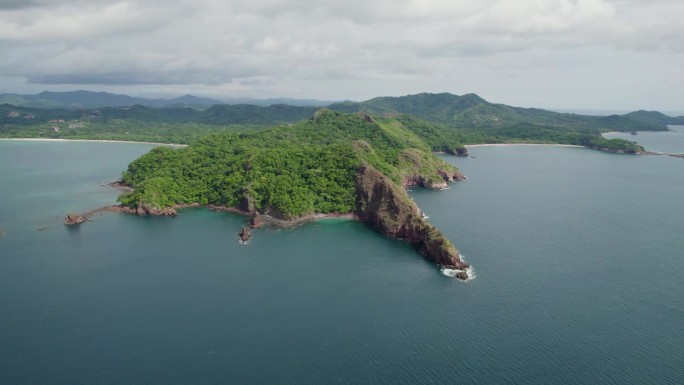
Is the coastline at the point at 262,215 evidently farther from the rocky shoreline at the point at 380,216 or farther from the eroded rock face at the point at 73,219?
the eroded rock face at the point at 73,219

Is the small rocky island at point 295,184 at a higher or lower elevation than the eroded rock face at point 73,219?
higher

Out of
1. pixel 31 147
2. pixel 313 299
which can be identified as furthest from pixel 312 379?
pixel 31 147

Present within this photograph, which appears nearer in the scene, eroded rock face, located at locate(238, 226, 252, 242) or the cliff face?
the cliff face

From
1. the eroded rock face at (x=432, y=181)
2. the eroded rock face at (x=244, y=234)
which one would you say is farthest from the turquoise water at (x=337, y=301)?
the eroded rock face at (x=432, y=181)

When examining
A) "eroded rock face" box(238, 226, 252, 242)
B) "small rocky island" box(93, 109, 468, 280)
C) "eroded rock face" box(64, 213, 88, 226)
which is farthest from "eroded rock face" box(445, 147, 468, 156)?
"eroded rock face" box(64, 213, 88, 226)

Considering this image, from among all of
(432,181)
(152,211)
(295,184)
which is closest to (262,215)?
(295,184)

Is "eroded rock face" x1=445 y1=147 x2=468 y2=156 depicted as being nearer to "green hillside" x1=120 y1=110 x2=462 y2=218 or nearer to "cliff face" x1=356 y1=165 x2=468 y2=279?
"green hillside" x1=120 y1=110 x2=462 y2=218

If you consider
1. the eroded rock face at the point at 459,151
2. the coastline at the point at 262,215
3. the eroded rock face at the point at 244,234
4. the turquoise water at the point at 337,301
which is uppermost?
the eroded rock face at the point at 459,151
